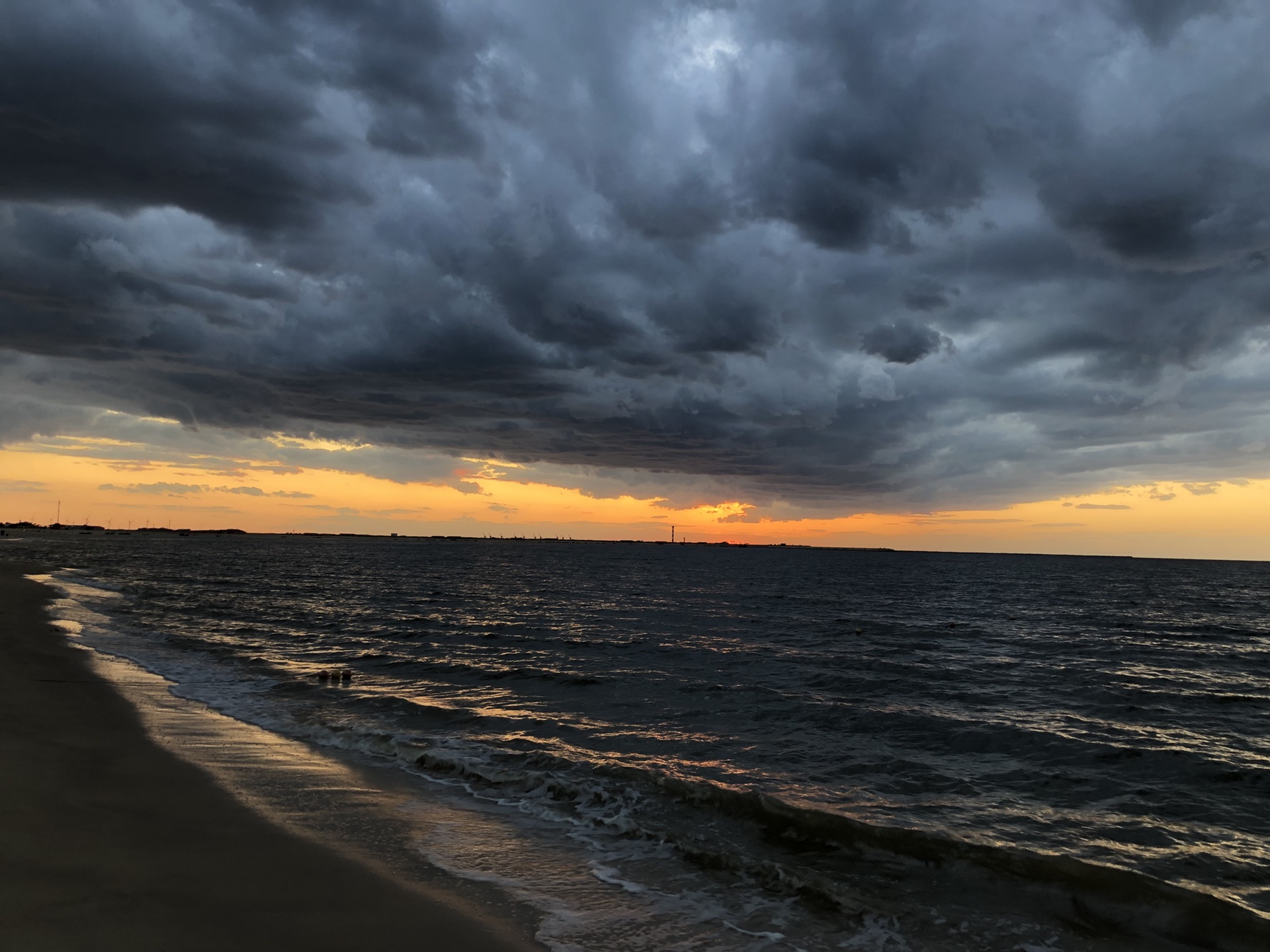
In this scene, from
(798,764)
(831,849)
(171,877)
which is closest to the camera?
(171,877)

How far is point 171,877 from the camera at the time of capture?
8.28 m

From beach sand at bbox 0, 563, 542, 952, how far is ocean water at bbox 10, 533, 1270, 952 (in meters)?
1.38

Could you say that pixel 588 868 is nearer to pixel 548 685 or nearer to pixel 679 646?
pixel 548 685

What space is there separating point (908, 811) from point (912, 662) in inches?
767

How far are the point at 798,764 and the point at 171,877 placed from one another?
473 inches

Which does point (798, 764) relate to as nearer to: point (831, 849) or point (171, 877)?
point (831, 849)

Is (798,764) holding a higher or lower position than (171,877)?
lower

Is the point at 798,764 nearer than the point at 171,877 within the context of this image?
No

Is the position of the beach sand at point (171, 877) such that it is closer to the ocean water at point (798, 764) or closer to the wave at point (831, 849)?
the ocean water at point (798, 764)

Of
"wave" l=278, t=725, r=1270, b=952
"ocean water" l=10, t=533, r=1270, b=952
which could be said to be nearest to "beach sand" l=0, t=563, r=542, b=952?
"ocean water" l=10, t=533, r=1270, b=952

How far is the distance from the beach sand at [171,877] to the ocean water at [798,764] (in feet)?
4.54

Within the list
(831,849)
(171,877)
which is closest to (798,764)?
(831,849)

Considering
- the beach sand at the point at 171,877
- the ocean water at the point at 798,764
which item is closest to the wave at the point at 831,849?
the ocean water at the point at 798,764

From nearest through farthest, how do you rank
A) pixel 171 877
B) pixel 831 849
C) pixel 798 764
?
1. pixel 171 877
2. pixel 831 849
3. pixel 798 764
